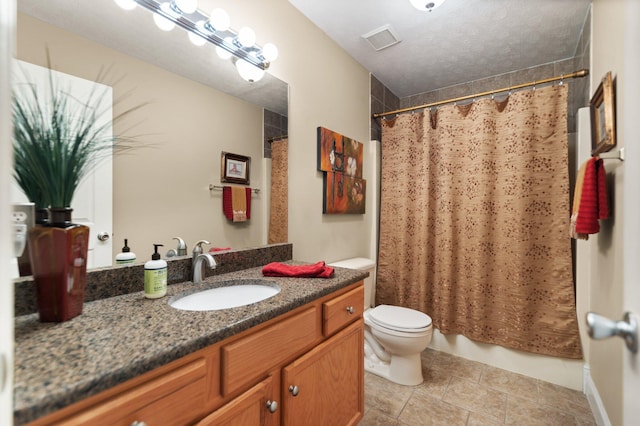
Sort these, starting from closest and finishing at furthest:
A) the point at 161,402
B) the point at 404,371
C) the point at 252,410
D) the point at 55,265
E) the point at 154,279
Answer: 1. the point at 161,402
2. the point at 55,265
3. the point at 252,410
4. the point at 154,279
5. the point at 404,371

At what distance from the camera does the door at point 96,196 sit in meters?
0.92

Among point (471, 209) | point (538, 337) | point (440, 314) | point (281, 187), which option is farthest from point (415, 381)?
point (281, 187)

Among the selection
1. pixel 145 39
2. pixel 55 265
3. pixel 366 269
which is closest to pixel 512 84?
pixel 366 269

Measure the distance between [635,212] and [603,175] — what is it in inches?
45.3

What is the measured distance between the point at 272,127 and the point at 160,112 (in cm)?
63

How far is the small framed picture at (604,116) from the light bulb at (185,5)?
188 cm

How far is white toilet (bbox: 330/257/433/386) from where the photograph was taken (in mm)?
1794

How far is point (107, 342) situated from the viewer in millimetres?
649

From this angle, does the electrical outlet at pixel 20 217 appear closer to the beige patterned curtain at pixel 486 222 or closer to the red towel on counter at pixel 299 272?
the red towel on counter at pixel 299 272

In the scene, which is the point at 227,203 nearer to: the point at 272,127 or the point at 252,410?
the point at 272,127

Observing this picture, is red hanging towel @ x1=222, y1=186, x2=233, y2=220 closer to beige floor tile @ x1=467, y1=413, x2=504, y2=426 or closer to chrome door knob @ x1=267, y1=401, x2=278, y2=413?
chrome door knob @ x1=267, y1=401, x2=278, y2=413

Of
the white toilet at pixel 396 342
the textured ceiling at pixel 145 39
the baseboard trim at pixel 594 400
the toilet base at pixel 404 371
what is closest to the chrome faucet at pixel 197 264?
the textured ceiling at pixel 145 39

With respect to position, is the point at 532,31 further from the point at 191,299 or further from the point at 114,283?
the point at 114,283

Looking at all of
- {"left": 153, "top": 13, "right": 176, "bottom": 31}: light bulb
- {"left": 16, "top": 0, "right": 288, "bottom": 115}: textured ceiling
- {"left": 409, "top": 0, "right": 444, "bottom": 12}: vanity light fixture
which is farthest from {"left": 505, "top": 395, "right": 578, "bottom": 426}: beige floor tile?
{"left": 153, "top": 13, "right": 176, "bottom": 31}: light bulb
